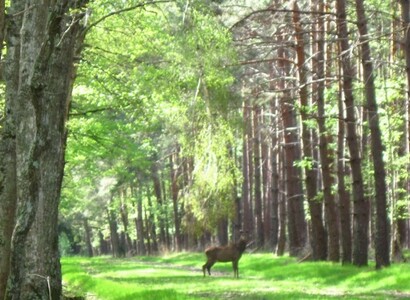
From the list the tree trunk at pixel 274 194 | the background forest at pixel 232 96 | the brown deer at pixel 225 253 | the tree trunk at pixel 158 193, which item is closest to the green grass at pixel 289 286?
the brown deer at pixel 225 253

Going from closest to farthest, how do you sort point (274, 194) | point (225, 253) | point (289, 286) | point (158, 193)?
point (289, 286) → point (225, 253) → point (274, 194) → point (158, 193)

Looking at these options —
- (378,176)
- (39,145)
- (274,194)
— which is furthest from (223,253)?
(39,145)

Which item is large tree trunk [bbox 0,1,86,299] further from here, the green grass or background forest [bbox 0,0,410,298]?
the green grass

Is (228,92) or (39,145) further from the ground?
(228,92)

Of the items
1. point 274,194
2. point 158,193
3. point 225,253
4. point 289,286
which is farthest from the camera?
point 158,193

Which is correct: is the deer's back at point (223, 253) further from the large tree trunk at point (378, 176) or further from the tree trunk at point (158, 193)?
the tree trunk at point (158, 193)

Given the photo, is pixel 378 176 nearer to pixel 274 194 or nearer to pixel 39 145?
pixel 39 145

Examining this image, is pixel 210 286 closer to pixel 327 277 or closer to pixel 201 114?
pixel 327 277

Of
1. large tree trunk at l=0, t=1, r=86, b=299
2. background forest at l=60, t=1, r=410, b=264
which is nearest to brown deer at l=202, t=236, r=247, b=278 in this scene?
background forest at l=60, t=1, r=410, b=264

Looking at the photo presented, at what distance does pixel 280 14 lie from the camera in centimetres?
2328

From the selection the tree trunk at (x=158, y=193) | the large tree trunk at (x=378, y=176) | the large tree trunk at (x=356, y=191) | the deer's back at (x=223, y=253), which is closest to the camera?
the large tree trunk at (x=378, y=176)

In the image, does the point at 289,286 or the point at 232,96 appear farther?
the point at 289,286

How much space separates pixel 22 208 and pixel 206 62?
13.0 feet

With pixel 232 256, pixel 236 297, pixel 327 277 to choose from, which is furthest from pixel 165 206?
pixel 236 297
